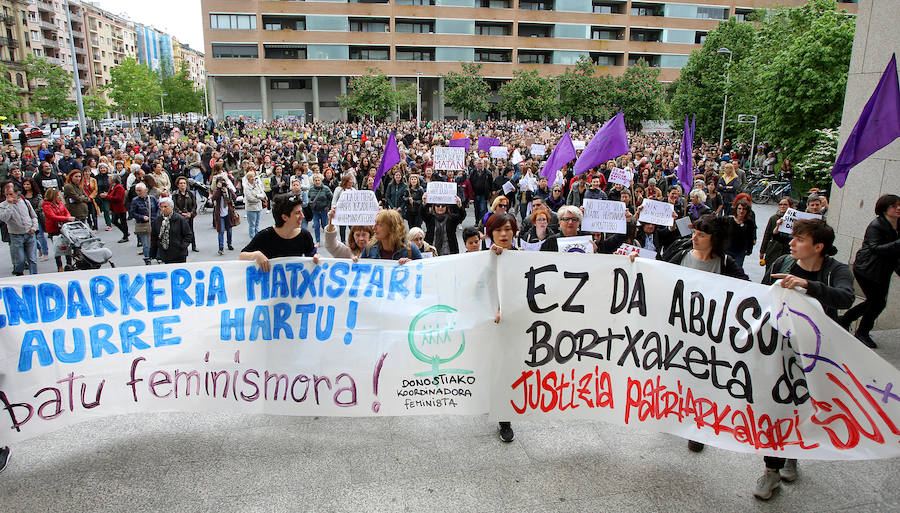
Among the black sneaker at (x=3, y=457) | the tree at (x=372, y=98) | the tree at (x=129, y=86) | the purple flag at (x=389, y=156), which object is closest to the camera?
Answer: the black sneaker at (x=3, y=457)

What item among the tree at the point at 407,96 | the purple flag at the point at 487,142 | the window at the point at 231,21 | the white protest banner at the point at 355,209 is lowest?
the white protest banner at the point at 355,209

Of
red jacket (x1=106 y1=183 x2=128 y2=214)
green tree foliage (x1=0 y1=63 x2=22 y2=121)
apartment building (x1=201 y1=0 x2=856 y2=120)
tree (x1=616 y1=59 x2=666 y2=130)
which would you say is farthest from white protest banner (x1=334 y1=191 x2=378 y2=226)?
apartment building (x1=201 y1=0 x2=856 y2=120)

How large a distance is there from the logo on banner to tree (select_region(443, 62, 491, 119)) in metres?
56.7

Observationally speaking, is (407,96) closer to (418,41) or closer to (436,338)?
(418,41)

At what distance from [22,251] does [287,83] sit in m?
60.5

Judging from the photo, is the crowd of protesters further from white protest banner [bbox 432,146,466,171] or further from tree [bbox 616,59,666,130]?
tree [bbox 616,59,666,130]

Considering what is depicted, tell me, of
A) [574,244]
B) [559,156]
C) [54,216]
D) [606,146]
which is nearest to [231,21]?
[54,216]

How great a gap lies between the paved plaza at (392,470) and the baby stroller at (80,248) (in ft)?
18.9

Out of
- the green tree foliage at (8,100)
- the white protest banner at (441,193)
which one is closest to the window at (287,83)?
the green tree foliage at (8,100)

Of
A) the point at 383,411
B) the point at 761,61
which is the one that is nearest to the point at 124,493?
the point at 383,411

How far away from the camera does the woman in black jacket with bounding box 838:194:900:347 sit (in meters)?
5.94

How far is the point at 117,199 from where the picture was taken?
12.9 m

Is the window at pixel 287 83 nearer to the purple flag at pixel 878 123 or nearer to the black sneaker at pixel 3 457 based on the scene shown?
the purple flag at pixel 878 123

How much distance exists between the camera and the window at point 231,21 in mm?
59031
